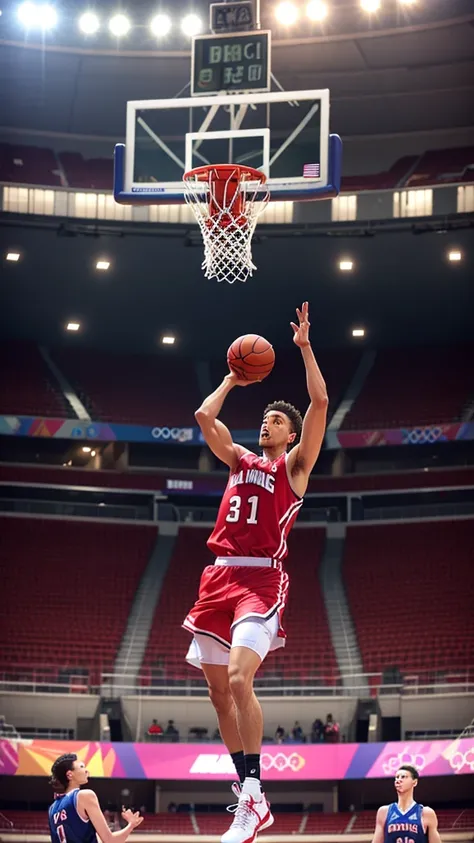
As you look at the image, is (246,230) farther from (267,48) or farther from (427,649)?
(427,649)

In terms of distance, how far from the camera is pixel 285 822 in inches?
896

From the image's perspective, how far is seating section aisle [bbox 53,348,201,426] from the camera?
31312 mm

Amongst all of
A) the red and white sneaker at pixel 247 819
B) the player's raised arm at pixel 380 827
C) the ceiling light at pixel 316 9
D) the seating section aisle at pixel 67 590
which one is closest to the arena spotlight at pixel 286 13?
the ceiling light at pixel 316 9

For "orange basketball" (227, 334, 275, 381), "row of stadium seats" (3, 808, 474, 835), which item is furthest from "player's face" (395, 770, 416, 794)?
"row of stadium seats" (3, 808, 474, 835)

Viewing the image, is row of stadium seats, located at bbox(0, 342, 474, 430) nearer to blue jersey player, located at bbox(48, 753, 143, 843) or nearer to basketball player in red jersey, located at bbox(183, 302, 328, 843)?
blue jersey player, located at bbox(48, 753, 143, 843)

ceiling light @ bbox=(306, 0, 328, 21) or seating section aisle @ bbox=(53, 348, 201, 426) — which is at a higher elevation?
ceiling light @ bbox=(306, 0, 328, 21)

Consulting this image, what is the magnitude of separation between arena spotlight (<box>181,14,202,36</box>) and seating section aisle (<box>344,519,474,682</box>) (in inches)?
489

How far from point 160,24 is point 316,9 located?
11.6 feet

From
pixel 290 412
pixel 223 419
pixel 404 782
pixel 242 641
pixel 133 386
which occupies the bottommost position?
pixel 404 782

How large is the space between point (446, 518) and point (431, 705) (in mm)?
6268

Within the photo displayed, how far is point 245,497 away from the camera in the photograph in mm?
7820

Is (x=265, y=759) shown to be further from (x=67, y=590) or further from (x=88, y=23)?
(x=88, y=23)

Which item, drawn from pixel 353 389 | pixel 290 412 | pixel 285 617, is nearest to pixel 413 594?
pixel 285 617

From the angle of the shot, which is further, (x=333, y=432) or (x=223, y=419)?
(x=223, y=419)
